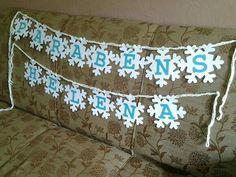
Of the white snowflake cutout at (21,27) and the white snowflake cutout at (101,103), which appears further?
the white snowflake cutout at (21,27)

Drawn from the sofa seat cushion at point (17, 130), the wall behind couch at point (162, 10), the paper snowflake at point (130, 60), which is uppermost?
the wall behind couch at point (162, 10)

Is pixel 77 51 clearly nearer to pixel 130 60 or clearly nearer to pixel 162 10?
pixel 130 60

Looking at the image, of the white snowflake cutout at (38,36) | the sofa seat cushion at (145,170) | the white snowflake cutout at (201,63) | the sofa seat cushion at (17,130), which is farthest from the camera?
the white snowflake cutout at (38,36)

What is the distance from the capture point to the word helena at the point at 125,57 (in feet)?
3.05

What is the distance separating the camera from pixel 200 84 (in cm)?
94

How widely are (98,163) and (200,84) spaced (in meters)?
0.51

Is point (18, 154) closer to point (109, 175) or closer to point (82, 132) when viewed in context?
point (82, 132)

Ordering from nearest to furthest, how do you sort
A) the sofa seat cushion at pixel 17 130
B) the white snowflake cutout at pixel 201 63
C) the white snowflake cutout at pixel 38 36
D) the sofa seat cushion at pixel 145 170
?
1. the white snowflake cutout at pixel 201 63
2. the sofa seat cushion at pixel 145 170
3. the sofa seat cushion at pixel 17 130
4. the white snowflake cutout at pixel 38 36

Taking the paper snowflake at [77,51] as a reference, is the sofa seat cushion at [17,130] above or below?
below

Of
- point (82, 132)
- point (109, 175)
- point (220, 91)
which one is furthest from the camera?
point (82, 132)

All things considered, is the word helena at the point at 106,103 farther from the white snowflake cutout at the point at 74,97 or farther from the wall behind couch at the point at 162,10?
the wall behind couch at the point at 162,10

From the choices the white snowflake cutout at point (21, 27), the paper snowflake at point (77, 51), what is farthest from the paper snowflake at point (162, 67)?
the white snowflake cutout at point (21, 27)

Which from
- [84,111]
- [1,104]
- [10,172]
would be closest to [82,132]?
[84,111]

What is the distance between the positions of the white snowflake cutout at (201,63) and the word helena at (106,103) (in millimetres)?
116
